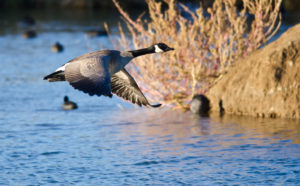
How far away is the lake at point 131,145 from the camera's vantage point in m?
11.5

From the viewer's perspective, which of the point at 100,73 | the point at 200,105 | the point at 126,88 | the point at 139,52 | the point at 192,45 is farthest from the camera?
the point at 192,45

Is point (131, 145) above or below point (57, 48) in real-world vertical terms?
below

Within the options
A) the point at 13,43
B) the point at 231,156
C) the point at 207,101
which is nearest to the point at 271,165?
the point at 231,156

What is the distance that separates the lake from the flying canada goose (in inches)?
55.3

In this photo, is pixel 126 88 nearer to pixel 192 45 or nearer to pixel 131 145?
pixel 131 145

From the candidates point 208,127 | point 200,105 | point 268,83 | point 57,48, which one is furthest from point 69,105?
point 57,48

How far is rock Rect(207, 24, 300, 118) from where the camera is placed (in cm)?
1557

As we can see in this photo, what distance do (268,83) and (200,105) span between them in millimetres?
1855

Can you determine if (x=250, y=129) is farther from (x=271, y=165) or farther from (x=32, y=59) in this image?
(x=32, y=59)

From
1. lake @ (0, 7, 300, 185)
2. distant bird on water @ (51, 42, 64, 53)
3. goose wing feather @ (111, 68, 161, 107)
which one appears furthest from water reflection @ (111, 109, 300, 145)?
distant bird on water @ (51, 42, 64, 53)

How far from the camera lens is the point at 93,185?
36.3ft

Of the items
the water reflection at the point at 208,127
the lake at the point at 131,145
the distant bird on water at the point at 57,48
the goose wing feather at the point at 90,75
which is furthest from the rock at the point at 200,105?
the distant bird on water at the point at 57,48

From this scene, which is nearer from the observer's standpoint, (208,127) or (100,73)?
(100,73)

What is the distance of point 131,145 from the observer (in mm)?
13828
